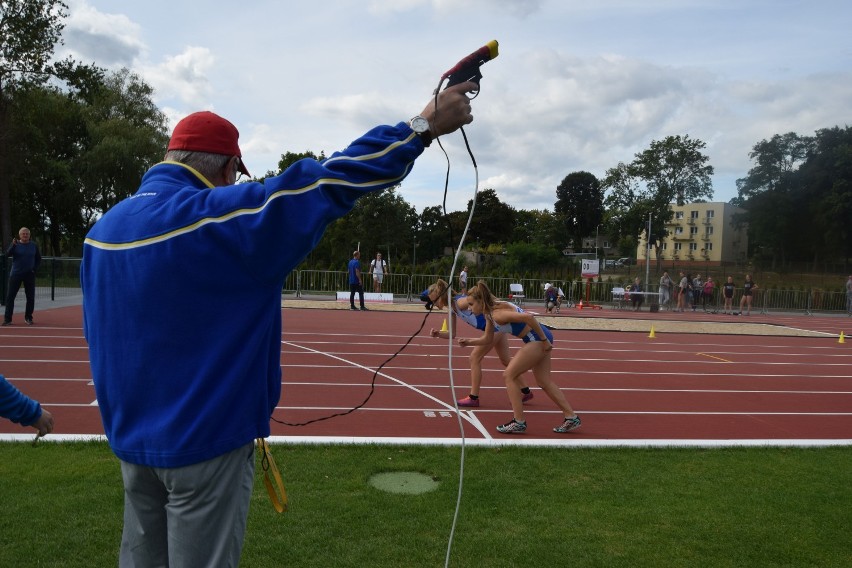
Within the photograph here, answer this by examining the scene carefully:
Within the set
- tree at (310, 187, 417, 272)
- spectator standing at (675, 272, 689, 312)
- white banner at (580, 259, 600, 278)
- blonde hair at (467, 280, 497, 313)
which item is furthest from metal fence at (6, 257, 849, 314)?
blonde hair at (467, 280, 497, 313)

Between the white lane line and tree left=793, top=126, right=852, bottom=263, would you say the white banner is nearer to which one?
the white lane line

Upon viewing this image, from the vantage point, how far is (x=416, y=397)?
8.58 metres

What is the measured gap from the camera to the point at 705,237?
8488 centimetres

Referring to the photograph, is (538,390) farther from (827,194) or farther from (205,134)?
(827,194)

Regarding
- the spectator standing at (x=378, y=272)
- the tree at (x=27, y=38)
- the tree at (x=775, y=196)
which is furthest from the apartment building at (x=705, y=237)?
the tree at (x=27, y=38)

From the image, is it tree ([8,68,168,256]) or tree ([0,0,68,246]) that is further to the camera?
tree ([8,68,168,256])

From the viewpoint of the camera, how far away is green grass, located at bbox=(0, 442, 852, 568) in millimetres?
3920

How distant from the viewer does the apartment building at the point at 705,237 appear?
82250 millimetres

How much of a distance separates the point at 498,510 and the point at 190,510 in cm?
319

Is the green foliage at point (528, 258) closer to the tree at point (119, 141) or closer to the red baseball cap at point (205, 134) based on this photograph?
the tree at point (119, 141)

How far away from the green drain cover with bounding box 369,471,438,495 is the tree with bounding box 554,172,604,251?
98.7 meters

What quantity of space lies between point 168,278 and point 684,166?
65.1 metres

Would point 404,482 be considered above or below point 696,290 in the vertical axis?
below

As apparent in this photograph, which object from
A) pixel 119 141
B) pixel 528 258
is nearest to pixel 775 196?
pixel 528 258
